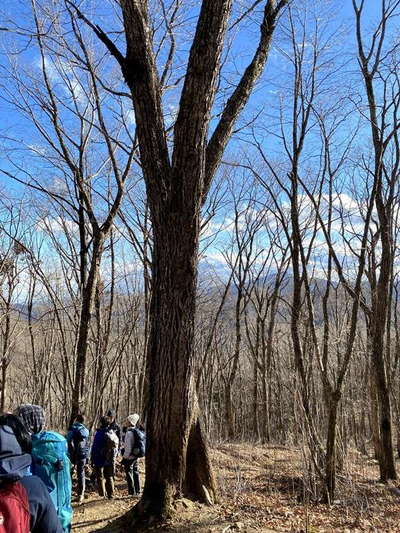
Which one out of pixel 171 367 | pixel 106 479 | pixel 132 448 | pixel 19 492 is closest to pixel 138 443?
pixel 132 448

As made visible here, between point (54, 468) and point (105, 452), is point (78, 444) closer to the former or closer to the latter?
point (105, 452)

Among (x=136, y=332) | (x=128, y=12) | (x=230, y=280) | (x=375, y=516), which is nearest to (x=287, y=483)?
(x=375, y=516)

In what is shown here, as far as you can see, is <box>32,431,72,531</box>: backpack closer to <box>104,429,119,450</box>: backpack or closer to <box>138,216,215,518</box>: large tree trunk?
<box>138,216,215,518</box>: large tree trunk

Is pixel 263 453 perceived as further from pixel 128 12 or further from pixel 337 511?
pixel 128 12

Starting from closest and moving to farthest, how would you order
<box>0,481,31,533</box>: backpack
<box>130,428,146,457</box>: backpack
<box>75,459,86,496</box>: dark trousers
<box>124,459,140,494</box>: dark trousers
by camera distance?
<box>0,481,31,533</box>: backpack → <box>75,459,86,496</box>: dark trousers → <box>130,428,146,457</box>: backpack → <box>124,459,140,494</box>: dark trousers

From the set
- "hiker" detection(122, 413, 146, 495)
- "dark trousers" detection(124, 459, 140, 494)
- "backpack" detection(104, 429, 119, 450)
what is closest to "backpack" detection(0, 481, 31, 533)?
"hiker" detection(122, 413, 146, 495)

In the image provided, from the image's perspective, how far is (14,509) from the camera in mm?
1833

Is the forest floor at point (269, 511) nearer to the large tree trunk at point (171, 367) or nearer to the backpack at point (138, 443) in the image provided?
the large tree trunk at point (171, 367)

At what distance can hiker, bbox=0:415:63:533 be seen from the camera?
5.94 feet

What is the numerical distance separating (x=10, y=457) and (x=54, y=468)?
1.94 meters

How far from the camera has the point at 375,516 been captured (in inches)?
287

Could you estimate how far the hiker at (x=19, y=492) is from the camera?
1811 millimetres

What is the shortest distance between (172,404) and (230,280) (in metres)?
17.6

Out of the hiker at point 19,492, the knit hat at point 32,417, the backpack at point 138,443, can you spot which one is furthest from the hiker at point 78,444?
the hiker at point 19,492
